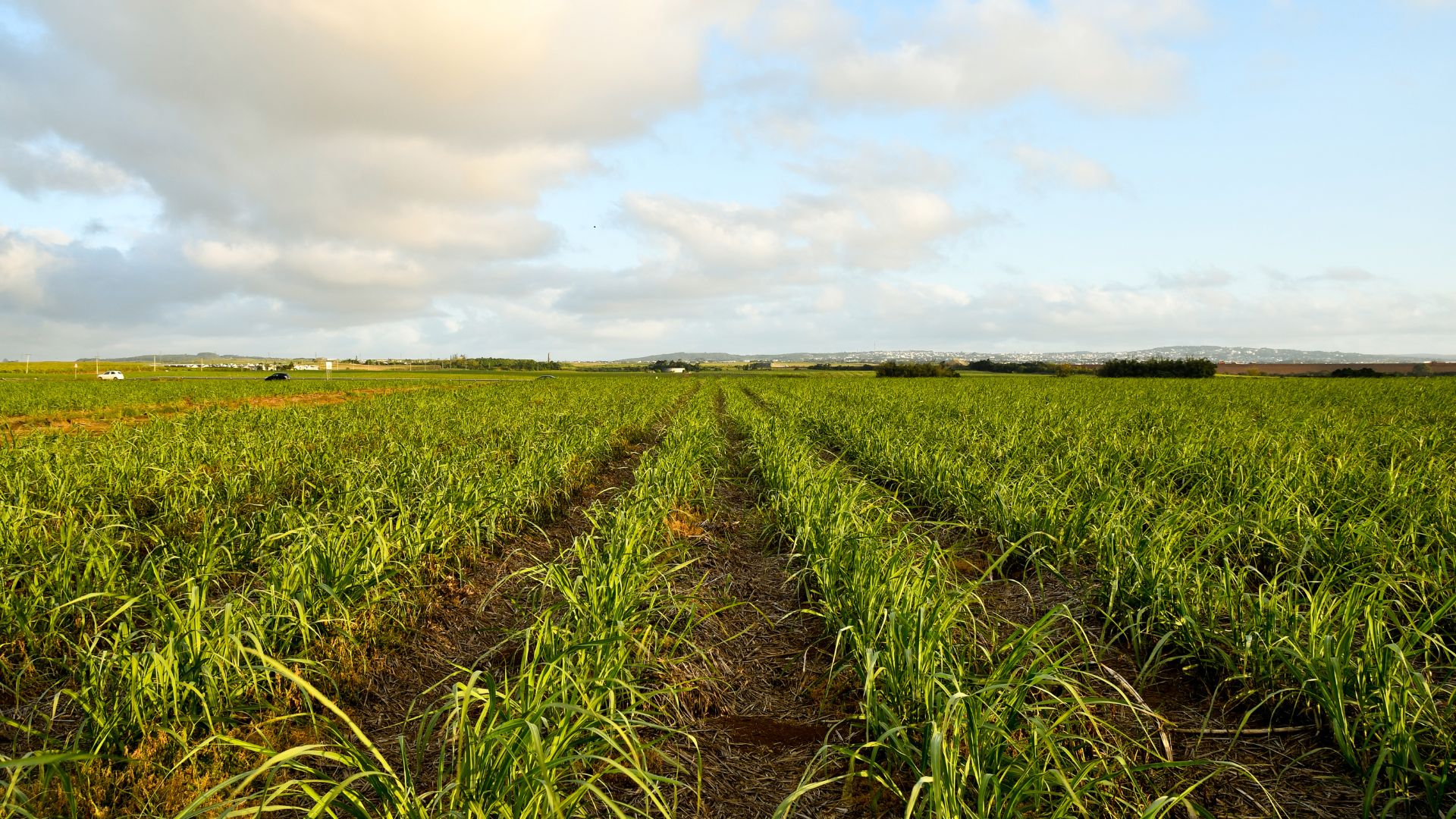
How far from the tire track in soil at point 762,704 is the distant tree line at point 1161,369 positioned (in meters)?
73.6

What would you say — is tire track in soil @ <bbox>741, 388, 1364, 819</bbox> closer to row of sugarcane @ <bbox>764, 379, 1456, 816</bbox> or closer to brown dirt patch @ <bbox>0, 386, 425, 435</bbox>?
row of sugarcane @ <bbox>764, 379, 1456, 816</bbox>

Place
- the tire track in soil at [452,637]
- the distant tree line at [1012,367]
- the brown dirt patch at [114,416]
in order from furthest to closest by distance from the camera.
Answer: the distant tree line at [1012,367], the brown dirt patch at [114,416], the tire track in soil at [452,637]

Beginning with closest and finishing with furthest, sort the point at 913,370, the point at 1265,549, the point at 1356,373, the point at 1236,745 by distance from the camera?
the point at 1236,745
the point at 1265,549
the point at 1356,373
the point at 913,370

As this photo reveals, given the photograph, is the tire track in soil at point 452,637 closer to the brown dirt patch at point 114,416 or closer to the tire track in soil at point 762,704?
the tire track in soil at point 762,704

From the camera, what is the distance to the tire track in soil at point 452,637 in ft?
12.0

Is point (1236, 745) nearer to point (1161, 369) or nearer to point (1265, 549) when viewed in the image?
point (1265, 549)

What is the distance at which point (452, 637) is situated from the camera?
4.54 meters

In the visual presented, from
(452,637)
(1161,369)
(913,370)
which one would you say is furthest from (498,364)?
(452,637)

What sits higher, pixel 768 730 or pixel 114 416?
pixel 114 416

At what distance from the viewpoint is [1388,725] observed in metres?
2.82

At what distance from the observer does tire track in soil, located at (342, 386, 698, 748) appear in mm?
3670

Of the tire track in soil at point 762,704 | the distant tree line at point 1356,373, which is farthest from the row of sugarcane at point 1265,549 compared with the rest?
the distant tree line at point 1356,373

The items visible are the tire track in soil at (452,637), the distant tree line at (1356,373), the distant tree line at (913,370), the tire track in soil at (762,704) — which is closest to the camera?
the tire track in soil at (762,704)

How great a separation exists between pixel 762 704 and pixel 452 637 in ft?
7.45
